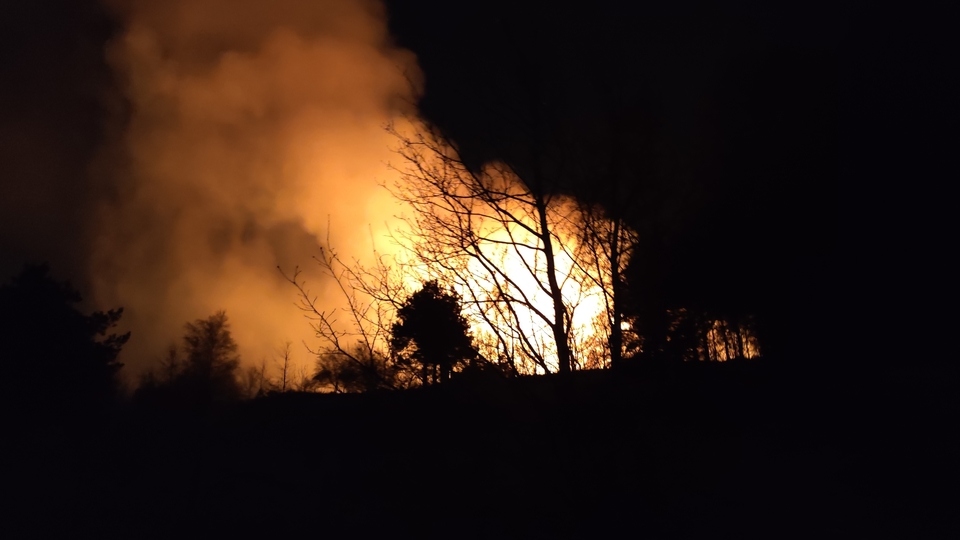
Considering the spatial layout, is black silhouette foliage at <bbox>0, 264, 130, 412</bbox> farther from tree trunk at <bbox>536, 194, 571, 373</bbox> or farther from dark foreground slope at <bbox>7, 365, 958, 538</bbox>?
tree trunk at <bbox>536, 194, 571, 373</bbox>

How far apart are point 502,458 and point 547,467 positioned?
1.28 meters

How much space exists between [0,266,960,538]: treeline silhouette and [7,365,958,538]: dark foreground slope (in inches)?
1.0

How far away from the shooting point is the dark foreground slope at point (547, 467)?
5508mm

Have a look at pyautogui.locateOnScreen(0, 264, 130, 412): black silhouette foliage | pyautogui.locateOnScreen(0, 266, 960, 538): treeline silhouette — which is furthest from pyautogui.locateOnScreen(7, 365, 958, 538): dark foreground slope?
pyautogui.locateOnScreen(0, 264, 130, 412): black silhouette foliage

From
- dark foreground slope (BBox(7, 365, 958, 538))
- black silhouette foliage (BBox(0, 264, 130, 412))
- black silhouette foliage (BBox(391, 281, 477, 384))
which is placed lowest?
dark foreground slope (BBox(7, 365, 958, 538))

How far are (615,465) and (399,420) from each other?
2.13 metres

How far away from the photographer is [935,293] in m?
10.5

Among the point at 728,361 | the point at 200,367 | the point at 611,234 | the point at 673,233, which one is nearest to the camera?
the point at 611,234

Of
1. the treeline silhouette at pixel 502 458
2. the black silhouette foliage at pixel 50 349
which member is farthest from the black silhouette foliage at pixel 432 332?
the black silhouette foliage at pixel 50 349

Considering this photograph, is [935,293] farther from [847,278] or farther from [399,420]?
[399,420]

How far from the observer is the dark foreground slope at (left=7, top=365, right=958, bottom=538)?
5508 millimetres

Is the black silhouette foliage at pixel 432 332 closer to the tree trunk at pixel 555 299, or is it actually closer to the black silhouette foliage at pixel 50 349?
the tree trunk at pixel 555 299

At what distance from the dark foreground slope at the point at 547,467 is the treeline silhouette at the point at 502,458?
1.0 inches

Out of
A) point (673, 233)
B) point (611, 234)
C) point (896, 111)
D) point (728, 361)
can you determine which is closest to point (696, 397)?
point (728, 361)
